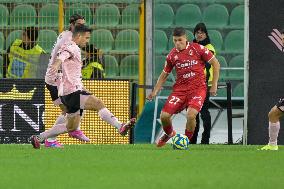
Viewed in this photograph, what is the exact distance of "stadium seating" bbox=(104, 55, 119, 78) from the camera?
898 inches

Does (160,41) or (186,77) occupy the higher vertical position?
(160,41)

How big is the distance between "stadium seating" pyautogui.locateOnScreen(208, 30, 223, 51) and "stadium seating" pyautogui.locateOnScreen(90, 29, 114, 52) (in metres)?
2.48

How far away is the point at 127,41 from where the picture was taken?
22969 millimetres

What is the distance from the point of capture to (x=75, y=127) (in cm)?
1819

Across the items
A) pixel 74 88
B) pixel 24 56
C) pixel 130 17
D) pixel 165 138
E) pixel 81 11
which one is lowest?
pixel 165 138

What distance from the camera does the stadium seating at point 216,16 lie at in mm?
24672

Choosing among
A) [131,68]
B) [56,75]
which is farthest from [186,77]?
[131,68]

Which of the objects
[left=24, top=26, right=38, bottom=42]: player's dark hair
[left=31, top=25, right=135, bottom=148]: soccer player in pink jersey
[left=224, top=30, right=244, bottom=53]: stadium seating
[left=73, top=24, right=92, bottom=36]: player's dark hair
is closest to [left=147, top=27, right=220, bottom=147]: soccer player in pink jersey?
[left=31, top=25, right=135, bottom=148]: soccer player in pink jersey

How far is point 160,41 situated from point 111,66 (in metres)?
1.83

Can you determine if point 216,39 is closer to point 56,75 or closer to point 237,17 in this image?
point 237,17

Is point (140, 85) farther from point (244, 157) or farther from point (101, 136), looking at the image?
point (244, 157)

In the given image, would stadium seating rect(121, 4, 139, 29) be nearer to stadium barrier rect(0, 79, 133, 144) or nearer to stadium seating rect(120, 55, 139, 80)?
stadium seating rect(120, 55, 139, 80)

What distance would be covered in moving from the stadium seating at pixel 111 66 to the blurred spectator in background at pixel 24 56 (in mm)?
1291

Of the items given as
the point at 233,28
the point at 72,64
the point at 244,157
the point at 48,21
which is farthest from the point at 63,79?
the point at 233,28
